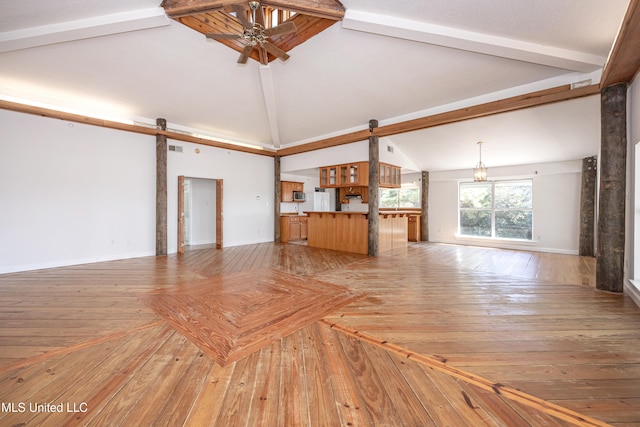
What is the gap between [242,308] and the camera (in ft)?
9.30

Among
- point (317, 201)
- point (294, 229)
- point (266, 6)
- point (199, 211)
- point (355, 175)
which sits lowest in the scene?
point (294, 229)

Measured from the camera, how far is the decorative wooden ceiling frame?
305cm

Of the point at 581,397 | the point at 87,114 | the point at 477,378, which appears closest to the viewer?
the point at 581,397

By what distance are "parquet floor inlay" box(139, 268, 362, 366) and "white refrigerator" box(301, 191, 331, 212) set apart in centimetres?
486

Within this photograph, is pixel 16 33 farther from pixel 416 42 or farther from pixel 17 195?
pixel 416 42

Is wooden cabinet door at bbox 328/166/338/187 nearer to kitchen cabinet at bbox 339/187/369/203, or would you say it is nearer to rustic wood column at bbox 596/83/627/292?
kitchen cabinet at bbox 339/187/369/203

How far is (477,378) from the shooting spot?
1.67m

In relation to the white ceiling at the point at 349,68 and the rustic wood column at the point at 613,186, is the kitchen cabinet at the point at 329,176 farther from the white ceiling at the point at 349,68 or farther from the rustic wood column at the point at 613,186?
the rustic wood column at the point at 613,186

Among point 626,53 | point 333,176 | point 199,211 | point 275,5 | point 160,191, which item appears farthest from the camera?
point 199,211

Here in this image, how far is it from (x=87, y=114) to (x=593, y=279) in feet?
30.7

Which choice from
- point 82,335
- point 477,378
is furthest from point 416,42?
point 82,335

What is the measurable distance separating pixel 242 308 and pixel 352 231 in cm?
406

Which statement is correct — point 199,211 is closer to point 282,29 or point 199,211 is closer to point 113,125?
point 113,125

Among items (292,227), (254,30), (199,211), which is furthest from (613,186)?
(199,211)
